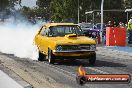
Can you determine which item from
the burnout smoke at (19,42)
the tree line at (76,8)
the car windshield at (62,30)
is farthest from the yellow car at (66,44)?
the tree line at (76,8)

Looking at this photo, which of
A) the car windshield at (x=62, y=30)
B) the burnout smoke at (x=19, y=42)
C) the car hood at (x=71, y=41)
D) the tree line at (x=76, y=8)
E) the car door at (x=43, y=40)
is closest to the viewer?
the car hood at (x=71, y=41)

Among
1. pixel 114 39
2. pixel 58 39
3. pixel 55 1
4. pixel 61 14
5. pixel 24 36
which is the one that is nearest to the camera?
pixel 58 39

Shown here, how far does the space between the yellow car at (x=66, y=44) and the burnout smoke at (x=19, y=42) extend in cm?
296

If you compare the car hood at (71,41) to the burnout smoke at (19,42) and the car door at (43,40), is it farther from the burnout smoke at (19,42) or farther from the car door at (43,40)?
the burnout smoke at (19,42)

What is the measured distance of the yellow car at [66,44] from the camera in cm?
1605

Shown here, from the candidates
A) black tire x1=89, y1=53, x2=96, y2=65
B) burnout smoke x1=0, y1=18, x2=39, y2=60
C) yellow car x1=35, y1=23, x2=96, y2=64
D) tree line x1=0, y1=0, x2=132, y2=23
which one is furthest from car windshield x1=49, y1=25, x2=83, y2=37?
tree line x1=0, y1=0, x2=132, y2=23

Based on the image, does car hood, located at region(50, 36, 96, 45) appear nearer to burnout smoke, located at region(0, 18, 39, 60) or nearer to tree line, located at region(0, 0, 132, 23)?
burnout smoke, located at region(0, 18, 39, 60)

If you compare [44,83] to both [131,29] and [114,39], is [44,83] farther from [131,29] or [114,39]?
[131,29]

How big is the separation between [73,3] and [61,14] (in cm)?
310

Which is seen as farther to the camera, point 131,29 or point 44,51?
point 131,29

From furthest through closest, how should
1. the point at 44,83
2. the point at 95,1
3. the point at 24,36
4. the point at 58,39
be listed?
1. the point at 95,1
2. the point at 24,36
3. the point at 58,39
4. the point at 44,83

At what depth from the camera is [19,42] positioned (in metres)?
25.4

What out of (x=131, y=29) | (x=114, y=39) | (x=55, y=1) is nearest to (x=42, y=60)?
(x=114, y=39)

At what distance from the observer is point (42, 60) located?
61.9 feet
